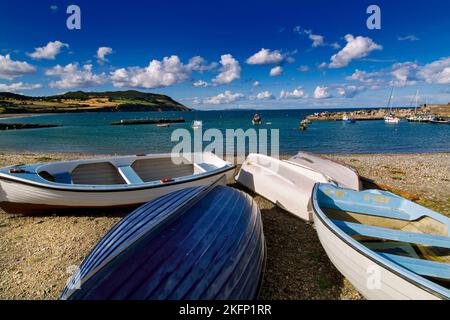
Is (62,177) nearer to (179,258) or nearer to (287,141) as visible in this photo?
(179,258)

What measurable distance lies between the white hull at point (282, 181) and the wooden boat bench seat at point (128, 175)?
4.73 m

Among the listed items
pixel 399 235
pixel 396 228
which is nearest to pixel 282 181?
pixel 396 228

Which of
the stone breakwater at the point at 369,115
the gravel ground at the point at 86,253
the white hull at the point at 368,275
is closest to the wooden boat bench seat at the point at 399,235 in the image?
the white hull at the point at 368,275

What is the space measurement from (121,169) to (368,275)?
8652 mm

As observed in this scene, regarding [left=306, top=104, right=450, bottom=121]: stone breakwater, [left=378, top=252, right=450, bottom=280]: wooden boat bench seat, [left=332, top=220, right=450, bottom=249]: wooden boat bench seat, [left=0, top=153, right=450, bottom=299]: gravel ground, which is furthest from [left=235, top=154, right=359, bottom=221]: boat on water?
[left=306, top=104, right=450, bottom=121]: stone breakwater

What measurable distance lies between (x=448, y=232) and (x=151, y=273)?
629 centimetres

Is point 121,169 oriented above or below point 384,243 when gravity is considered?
above

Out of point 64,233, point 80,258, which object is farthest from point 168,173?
point 80,258

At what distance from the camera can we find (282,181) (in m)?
9.88

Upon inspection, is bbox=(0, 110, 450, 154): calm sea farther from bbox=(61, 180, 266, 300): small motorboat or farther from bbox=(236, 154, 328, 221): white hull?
bbox=(61, 180, 266, 300): small motorboat

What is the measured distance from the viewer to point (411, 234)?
5.43 m

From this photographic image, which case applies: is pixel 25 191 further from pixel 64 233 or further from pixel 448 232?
pixel 448 232

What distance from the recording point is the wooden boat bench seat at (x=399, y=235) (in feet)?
16.9

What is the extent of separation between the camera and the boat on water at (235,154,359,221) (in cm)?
853
